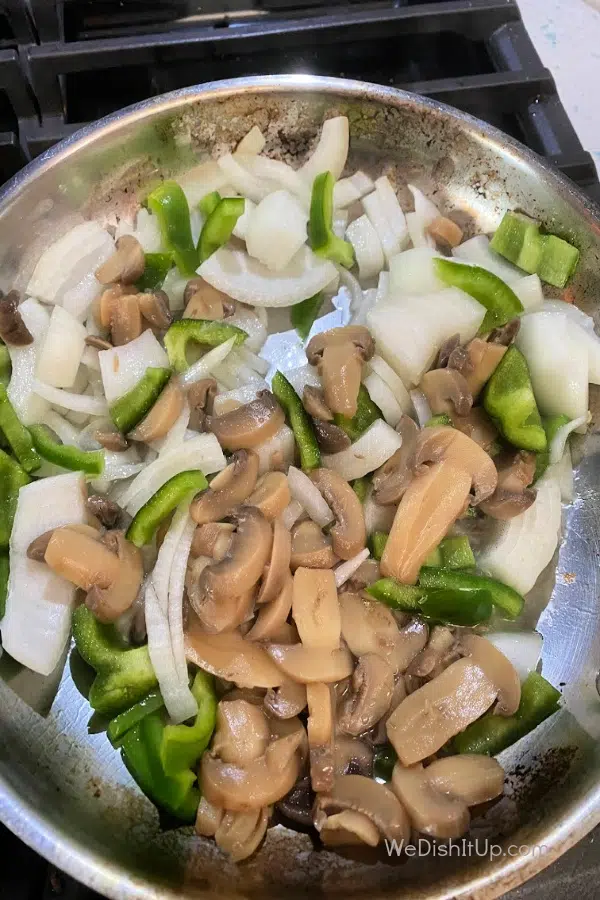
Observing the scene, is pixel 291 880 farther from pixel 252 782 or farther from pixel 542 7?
pixel 542 7

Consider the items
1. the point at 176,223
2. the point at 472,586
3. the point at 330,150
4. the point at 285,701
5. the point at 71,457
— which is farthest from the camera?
the point at 330,150

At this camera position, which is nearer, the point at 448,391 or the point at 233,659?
the point at 233,659

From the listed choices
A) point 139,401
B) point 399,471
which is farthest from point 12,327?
point 399,471

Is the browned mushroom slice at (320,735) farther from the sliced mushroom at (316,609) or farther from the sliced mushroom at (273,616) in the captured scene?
the sliced mushroom at (273,616)

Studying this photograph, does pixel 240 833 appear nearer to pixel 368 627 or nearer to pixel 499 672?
pixel 368 627

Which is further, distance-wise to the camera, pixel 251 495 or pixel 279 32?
pixel 279 32

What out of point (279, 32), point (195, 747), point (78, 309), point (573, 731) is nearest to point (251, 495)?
point (195, 747)

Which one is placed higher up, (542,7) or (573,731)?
(542,7)

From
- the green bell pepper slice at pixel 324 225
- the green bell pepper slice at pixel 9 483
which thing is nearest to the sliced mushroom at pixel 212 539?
the green bell pepper slice at pixel 9 483
